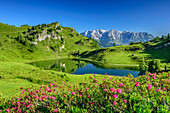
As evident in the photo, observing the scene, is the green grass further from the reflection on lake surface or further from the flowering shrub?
the reflection on lake surface

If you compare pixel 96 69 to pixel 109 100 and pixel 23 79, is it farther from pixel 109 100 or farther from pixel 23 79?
pixel 109 100

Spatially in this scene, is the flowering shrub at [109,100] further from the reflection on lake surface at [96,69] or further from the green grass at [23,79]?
the reflection on lake surface at [96,69]

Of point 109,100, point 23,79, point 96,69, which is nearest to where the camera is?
point 109,100

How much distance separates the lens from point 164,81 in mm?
9211

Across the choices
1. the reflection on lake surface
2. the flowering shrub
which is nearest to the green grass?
the flowering shrub

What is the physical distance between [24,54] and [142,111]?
727 feet

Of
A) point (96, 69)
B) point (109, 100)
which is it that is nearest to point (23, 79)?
point (109, 100)

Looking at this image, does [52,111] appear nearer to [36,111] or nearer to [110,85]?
[36,111]

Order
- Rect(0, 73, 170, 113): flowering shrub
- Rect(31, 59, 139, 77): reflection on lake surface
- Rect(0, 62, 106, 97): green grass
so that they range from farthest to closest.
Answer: Rect(31, 59, 139, 77): reflection on lake surface, Rect(0, 62, 106, 97): green grass, Rect(0, 73, 170, 113): flowering shrub

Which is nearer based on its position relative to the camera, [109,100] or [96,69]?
[109,100]

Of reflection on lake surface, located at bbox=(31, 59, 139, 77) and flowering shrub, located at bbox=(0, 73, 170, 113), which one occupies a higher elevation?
flowering shrub, located at bbox=(0, 73, 170, 113)

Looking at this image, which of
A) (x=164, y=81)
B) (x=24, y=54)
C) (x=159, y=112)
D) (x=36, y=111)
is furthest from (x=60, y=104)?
(x=24, y=54)

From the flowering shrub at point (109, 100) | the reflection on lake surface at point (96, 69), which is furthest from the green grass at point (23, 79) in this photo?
the reflection on lake surface at point (96, 69)

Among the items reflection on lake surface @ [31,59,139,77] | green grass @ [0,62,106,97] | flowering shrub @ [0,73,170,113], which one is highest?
flowering shrub @ [0,73,170,113]
